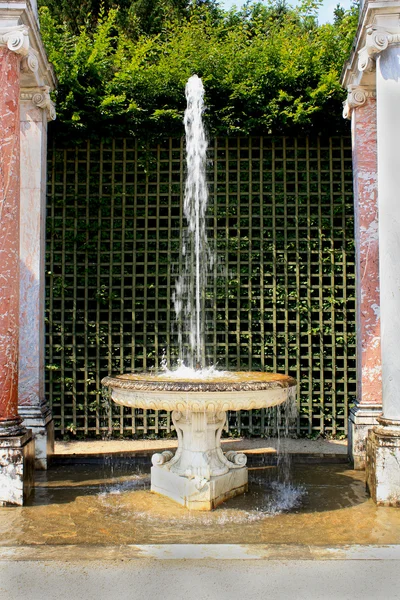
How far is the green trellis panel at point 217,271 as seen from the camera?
26.8ft

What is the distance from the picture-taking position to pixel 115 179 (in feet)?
27.9

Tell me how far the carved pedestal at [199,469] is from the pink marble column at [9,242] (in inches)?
52.4

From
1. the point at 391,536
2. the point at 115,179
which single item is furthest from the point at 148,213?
the point at 391,536

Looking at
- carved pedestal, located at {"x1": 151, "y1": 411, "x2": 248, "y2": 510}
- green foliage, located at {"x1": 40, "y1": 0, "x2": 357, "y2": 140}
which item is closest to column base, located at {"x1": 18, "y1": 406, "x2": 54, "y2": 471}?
carved pedestal, located at {"x1": 151, "y1": 411, "x2": 248, "y2": 510}

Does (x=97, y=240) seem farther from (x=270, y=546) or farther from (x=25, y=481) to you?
(x=270, y=546)

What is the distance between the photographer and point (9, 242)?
5.22m

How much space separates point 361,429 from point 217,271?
119 inches

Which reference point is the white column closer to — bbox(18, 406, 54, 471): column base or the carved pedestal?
the carved pedestal

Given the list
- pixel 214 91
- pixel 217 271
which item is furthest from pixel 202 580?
pixel 214 91

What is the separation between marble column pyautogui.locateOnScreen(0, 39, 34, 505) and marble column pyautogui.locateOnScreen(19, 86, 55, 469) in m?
1.03

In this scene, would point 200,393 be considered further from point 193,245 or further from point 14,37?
point 193,245

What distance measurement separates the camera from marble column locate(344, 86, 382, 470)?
21.0 feet

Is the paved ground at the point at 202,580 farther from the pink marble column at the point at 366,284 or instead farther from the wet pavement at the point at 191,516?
the pink marble column at the point at 366,284

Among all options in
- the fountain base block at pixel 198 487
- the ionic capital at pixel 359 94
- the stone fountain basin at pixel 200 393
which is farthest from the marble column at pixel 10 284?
the ionic capital at pixel 359 94
